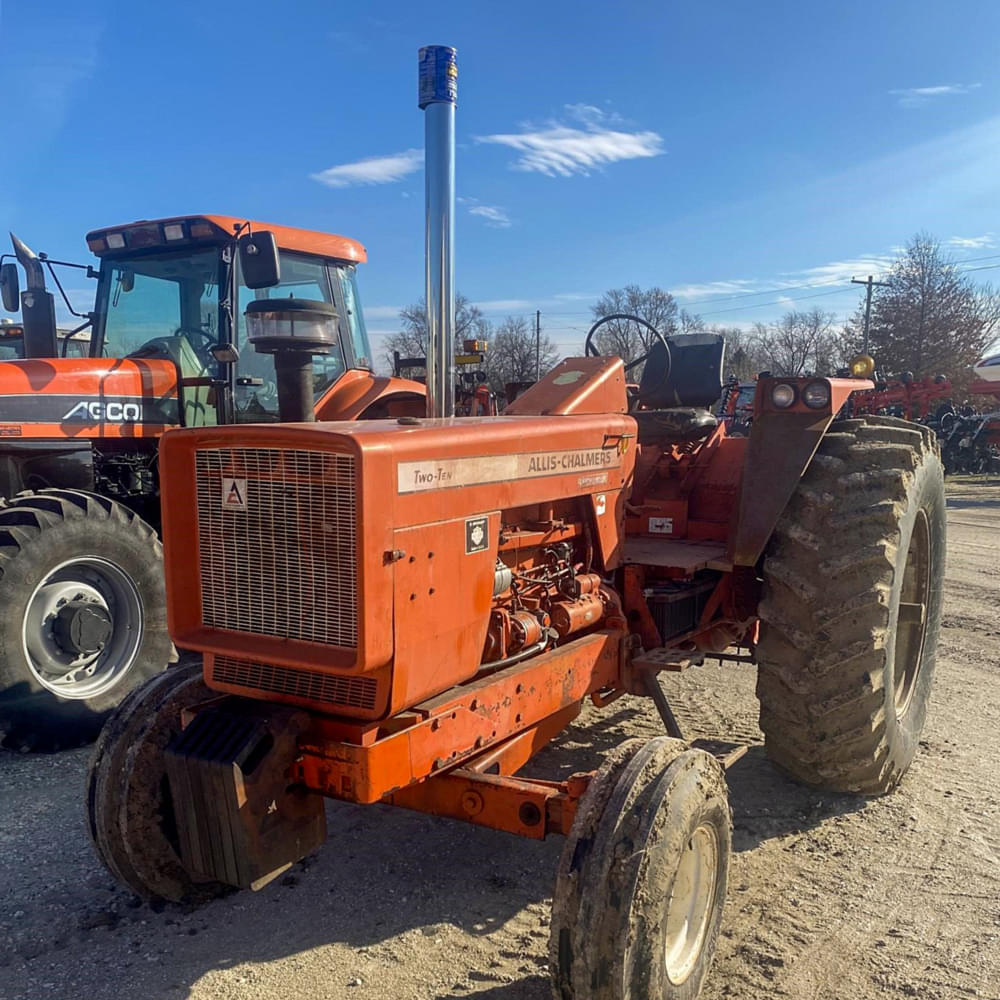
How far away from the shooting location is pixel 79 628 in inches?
189

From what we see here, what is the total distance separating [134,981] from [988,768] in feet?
12.4

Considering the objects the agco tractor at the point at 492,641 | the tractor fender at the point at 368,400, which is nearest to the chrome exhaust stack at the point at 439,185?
the agco tractor at the point at 492,641

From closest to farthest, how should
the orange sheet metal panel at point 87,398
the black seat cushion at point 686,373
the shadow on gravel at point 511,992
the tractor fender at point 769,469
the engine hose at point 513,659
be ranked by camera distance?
the shadow on gravel at point 511,992 → the engine hose at point 513,659 → the tractor fender at point 769,469 → the black seat cushion at point 686,373 → the orange sheet metal panel at point 87,398

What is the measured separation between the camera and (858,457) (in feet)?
13.0

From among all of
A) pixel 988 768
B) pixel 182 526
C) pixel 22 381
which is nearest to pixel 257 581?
pixel 182 526

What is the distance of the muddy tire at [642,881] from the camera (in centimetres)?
227

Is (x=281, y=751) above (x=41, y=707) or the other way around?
above

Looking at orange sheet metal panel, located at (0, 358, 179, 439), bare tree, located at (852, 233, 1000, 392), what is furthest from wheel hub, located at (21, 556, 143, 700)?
bare tree, located at (852, 233, 1000, 392)

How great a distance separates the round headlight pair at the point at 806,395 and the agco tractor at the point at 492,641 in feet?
0.03

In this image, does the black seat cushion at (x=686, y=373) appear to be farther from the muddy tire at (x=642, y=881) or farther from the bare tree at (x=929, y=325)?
the bare tree at (x=929, y=325)

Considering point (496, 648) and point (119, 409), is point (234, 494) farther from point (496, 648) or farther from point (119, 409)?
point (119, 409)

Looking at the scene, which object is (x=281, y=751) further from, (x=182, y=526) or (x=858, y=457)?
(x=858, y=457)

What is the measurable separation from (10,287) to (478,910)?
5.02 metres

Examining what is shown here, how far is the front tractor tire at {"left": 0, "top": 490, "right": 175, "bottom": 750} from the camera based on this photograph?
4582mm
